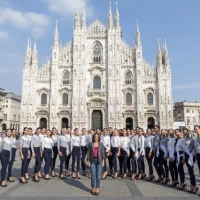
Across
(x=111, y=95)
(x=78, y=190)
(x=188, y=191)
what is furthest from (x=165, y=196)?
(x=111, y=95)

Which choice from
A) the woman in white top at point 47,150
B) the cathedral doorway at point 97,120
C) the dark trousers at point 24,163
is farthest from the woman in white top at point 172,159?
the cathedral doorway at point 97,120

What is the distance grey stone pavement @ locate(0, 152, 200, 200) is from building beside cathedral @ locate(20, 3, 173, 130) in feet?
89.3

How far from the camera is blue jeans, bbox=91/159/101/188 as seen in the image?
7.31 m

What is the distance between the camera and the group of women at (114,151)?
24.8ft

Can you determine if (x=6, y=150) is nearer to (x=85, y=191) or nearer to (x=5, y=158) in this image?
(x=5, y=158)

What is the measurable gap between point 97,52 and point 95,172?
107 feet

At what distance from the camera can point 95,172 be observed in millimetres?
7418

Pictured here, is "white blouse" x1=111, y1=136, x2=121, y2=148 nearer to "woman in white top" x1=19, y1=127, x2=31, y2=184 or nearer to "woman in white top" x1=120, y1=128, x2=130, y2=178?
"woman in white top" x1=120, y1=128, x2=130, y2=178

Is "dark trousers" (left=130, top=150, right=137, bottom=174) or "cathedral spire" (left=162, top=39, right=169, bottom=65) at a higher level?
"cathedral spire" (left=162, top=39, right=169, bottom=65)

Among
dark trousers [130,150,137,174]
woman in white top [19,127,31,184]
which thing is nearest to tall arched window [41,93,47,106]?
woman in white top [19,127,31,184]

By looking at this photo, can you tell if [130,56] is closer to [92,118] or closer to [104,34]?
[104,34]

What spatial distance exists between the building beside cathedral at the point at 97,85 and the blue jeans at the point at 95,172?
2854 cm

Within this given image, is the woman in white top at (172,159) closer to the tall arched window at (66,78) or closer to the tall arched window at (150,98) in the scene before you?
the tall arched window at (150,98)

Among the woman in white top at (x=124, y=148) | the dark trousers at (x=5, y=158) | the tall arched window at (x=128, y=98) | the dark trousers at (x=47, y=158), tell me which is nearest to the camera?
the dark trousers at (x=5, y=158)
